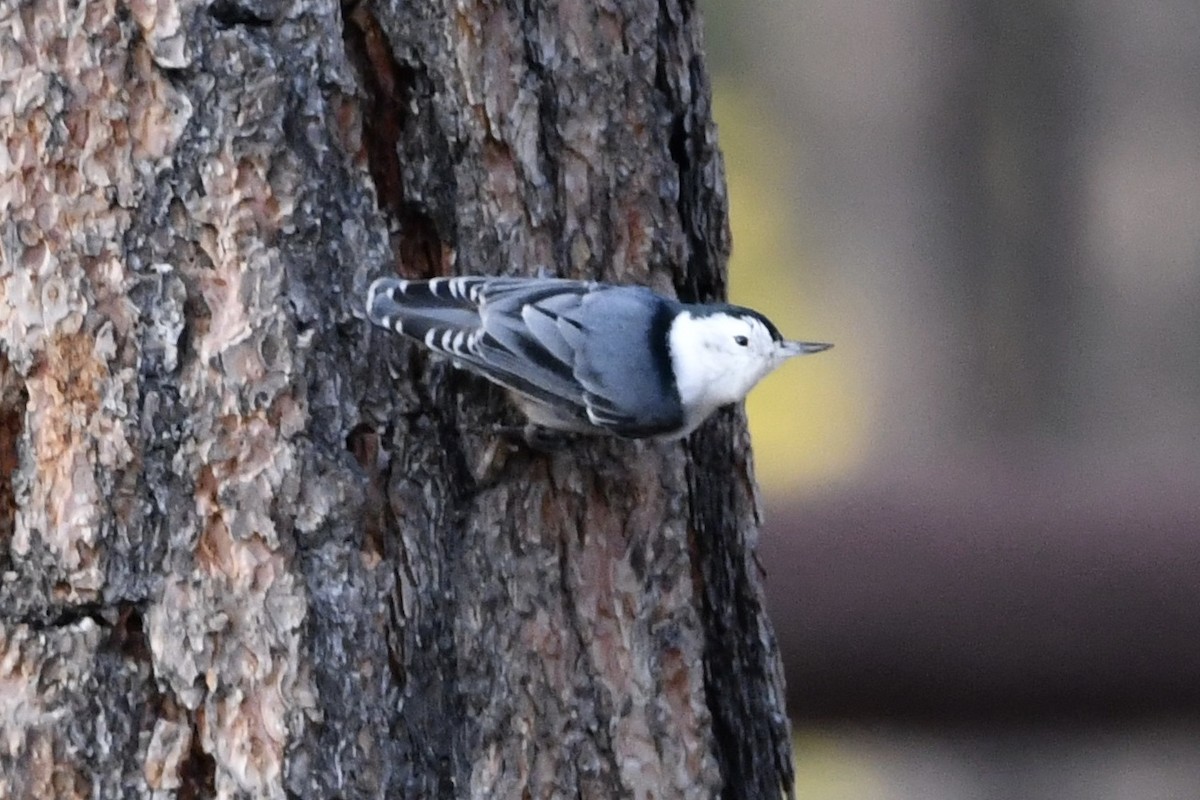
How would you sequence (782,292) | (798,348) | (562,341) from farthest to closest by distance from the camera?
1. (782,292)
2. (798,348)
3. (562,341)

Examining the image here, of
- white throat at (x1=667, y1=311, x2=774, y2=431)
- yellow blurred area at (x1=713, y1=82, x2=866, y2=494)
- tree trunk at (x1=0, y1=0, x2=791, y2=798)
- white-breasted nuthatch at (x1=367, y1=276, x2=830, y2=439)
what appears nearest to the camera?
tree trunk at (x1=0, y1=0, x2=791, y2=798)

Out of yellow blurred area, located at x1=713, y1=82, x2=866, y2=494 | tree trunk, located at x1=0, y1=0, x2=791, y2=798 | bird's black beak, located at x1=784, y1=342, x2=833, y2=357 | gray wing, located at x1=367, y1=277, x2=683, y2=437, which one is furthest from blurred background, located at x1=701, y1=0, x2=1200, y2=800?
tree trunk, located at x1=0, y1=0, x2=791, y2=798

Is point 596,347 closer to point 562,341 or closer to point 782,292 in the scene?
point 562,341

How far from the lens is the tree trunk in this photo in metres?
1.41

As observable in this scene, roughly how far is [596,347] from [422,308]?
29 cm

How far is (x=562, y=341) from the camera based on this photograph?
1.66 m

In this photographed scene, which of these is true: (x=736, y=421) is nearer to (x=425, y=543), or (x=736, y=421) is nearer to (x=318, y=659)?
(x=425, y=543)

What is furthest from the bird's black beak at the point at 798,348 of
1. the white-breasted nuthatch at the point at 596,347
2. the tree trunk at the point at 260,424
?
the tree trunk at the point at 260,424

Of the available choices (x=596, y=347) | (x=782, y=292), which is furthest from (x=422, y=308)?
(x=782, y=292)

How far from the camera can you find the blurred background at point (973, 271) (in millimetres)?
2162

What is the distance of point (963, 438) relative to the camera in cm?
239

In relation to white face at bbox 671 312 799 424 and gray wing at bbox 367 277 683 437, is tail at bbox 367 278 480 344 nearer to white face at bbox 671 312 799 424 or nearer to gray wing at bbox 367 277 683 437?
gray wing at bbox 367 277 683 437

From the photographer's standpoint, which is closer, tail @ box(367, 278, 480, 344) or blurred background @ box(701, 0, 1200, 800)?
tail @ box(367, 278, 480, 344)

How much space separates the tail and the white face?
0.87 feet
